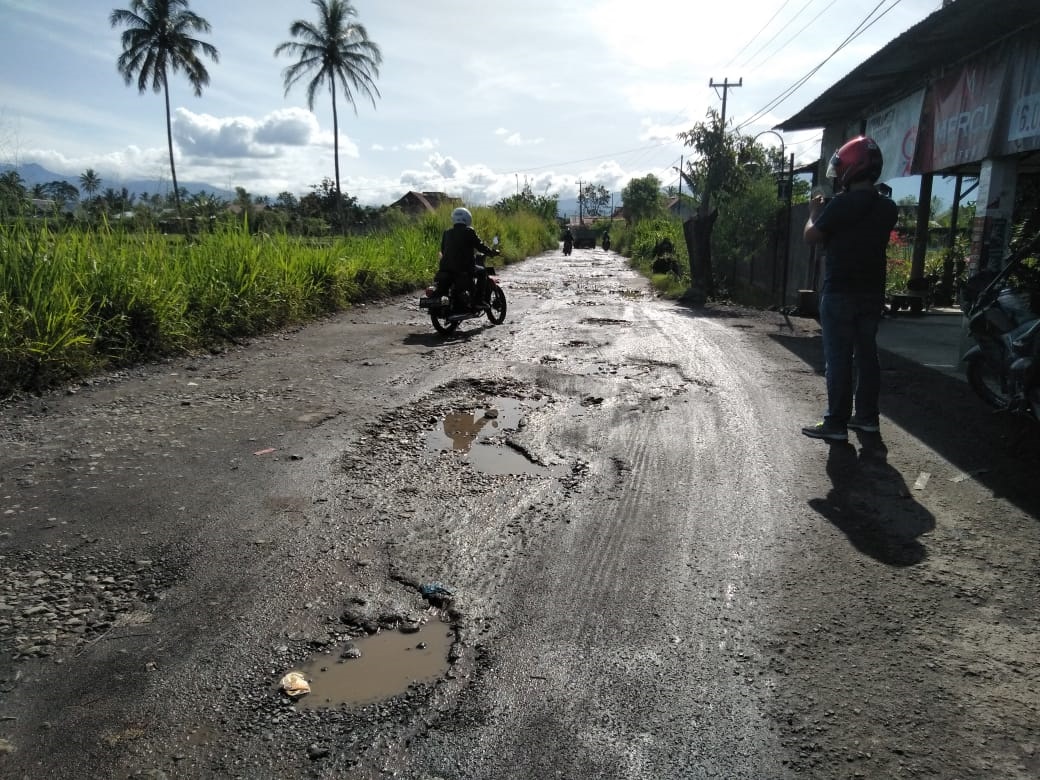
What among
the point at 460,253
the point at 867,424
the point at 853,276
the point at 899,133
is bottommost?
the point at 867,424

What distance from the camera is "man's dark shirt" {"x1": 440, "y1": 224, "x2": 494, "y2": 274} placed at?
9180 mm

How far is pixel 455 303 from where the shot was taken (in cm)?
925

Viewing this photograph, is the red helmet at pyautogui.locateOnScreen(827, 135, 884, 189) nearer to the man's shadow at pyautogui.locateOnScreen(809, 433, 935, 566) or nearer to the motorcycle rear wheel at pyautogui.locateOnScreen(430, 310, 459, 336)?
the man's shadow at pyautogui.locateOnScreen(809, 433, 935, 566)

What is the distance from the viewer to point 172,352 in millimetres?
6809

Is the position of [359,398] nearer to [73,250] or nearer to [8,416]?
[8,416]

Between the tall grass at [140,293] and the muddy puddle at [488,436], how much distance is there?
326 cm

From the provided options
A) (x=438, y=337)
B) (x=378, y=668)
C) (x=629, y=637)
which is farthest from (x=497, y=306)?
(x=378, y=668)

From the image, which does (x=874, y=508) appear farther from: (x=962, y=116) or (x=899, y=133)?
(x=899, y=133)

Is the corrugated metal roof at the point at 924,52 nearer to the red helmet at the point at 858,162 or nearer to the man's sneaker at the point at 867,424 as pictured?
the red helmet at the point at 858,162

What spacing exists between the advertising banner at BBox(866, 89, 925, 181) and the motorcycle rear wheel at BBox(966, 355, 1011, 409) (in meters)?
4.87

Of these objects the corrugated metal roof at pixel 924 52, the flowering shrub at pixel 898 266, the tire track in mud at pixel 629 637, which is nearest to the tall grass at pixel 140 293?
the tire track in mud at pixel 629 637

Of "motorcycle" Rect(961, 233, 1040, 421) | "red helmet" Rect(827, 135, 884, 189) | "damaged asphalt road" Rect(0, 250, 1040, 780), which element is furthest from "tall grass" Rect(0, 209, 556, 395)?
"motorcycle" Rect(961, 233, 1040, 421)

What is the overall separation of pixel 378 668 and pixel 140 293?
5833 mm

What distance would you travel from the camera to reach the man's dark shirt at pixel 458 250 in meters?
9.18
